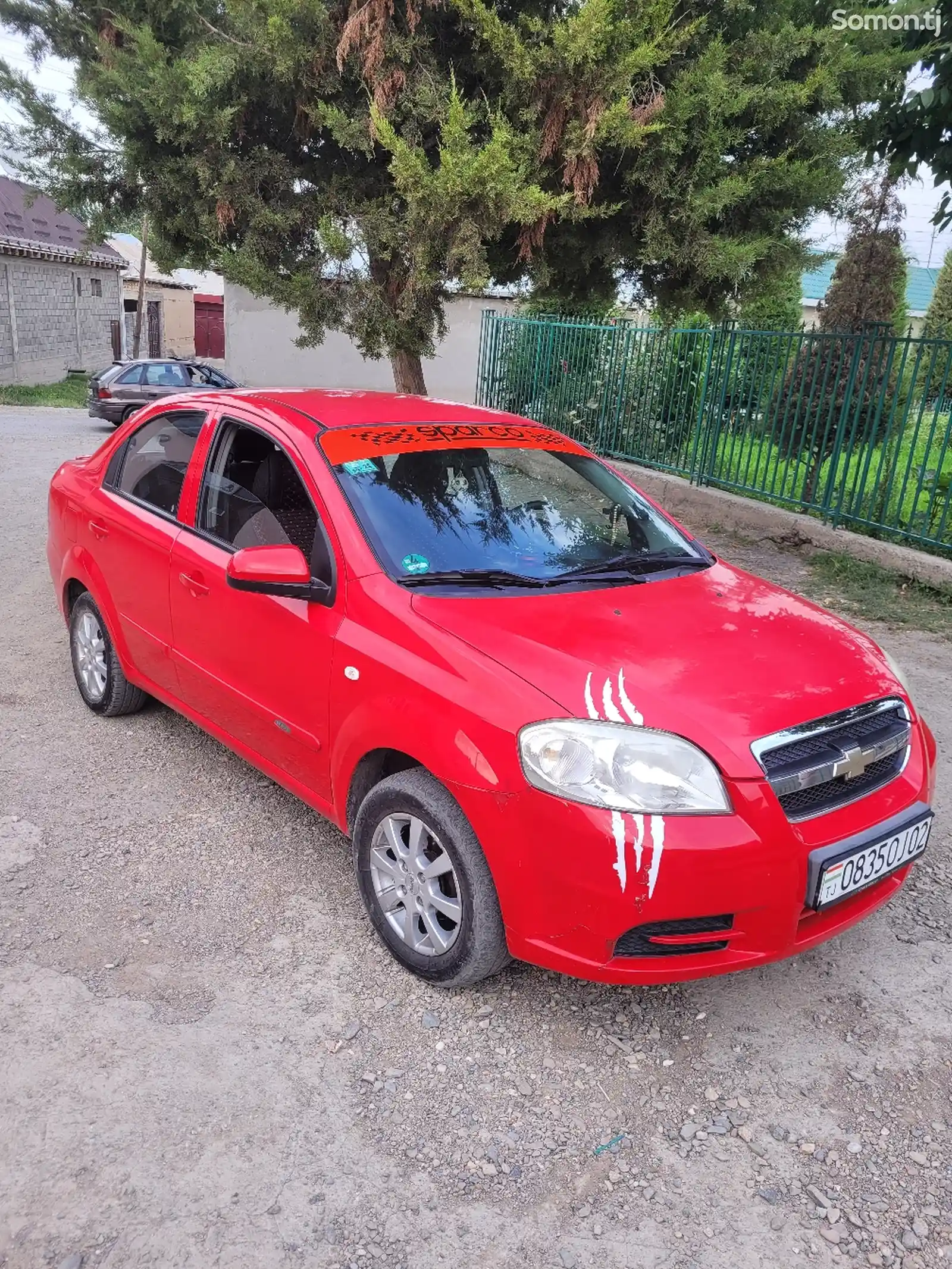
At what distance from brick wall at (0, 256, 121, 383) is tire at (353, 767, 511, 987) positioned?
83.6ft

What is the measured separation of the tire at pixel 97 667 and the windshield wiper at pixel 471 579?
2.07 m

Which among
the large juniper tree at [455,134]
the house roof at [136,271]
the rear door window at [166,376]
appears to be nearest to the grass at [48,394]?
the rear door window at [166,376]

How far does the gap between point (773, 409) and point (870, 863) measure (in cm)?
700

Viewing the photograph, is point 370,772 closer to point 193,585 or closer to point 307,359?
point 193,585

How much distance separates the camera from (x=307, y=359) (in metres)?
25.0

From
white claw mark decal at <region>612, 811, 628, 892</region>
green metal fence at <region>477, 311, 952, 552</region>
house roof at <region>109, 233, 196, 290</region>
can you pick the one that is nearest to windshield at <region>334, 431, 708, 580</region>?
white claw mark decal at <region>612, 811, 628, 892</region>

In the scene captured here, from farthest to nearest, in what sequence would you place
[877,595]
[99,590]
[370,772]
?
[877,595], [99,590], [370,772]

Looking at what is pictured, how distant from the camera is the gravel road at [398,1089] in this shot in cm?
211

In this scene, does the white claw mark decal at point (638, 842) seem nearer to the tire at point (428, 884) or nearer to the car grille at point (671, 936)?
the car grille at point (671, 936)

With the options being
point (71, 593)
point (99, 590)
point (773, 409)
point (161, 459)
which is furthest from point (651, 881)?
point (773, 409)

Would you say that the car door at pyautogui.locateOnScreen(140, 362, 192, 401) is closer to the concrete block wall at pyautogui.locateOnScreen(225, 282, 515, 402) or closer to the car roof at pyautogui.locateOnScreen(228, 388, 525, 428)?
the concrete block wall at pyautogui.locateOnScreen(225, 282, 515, 402)

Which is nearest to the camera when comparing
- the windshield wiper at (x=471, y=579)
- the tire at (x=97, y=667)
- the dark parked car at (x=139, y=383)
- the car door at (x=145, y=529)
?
the windshield wiper at (x=471, y=579)

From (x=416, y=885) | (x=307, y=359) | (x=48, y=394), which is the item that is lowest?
(x=48, y=394)

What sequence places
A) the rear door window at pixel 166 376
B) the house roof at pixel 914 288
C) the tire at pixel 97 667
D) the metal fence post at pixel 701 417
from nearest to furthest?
the tire at pixel 97 667
the metal fence post at pixel 701 417
the rear door window at pixel 166 376
the house roof at pixel 914 288
